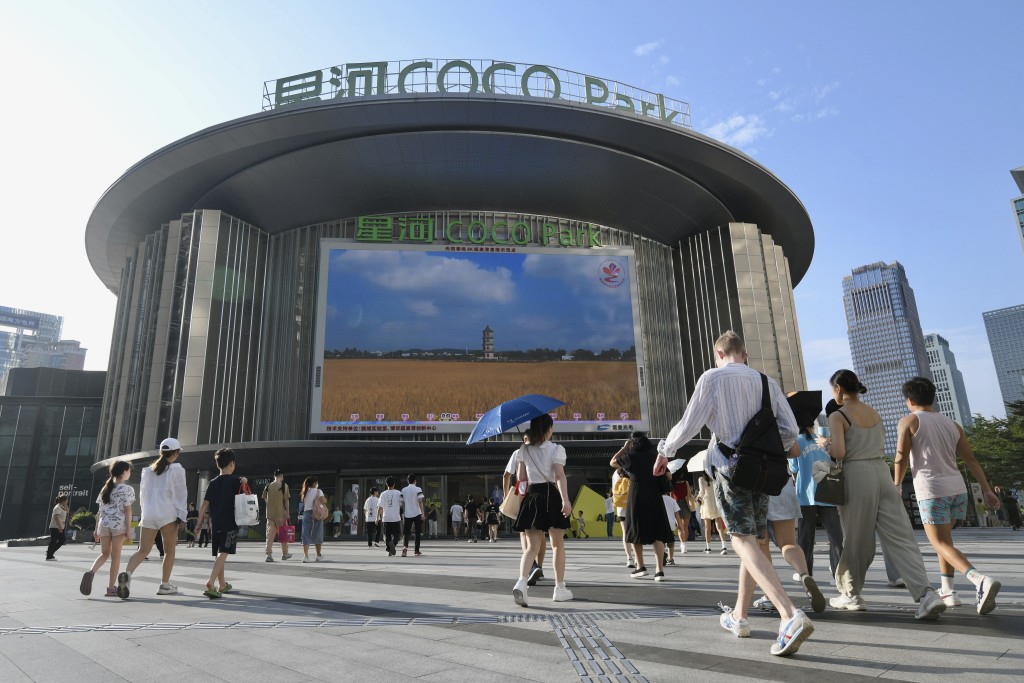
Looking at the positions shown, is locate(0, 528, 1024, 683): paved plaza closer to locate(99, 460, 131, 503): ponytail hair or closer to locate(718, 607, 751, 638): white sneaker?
locate(718, 607, 751, 638): white sneaker

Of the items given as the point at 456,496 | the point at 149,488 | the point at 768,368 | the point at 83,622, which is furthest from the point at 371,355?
the point at 83,622

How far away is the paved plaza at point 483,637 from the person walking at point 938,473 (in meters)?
0.42

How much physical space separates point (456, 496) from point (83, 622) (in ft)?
71.1

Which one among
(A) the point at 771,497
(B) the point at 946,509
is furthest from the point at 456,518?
(B) the point at 946,509

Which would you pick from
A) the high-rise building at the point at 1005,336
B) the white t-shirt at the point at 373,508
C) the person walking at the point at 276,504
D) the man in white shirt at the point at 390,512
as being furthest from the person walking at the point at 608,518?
the high-rise building at the point at 1005,336

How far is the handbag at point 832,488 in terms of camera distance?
4711mm

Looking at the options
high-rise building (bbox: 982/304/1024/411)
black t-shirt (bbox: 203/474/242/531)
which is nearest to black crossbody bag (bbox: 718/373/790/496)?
black t-shirt (bbox: 203/474/242/531)

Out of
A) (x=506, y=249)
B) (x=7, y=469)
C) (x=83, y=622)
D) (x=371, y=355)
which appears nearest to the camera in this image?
(x=83, y=622)

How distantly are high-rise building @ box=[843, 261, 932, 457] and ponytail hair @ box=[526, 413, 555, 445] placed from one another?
191 metres

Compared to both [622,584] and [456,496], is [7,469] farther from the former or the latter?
[622,584]

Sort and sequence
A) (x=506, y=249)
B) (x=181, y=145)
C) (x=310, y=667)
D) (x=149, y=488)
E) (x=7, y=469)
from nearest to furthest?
1. (x=310, y=667)
2. (x=149, y=488)
3. (x=181, y=145)
4. (x=506, y=249)
5. (x=7, y=469)

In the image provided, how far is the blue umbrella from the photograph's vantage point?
620 cm

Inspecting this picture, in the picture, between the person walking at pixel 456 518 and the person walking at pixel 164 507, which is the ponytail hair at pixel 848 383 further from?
the person walking at pixel 456 518

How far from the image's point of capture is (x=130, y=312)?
30719 mm
